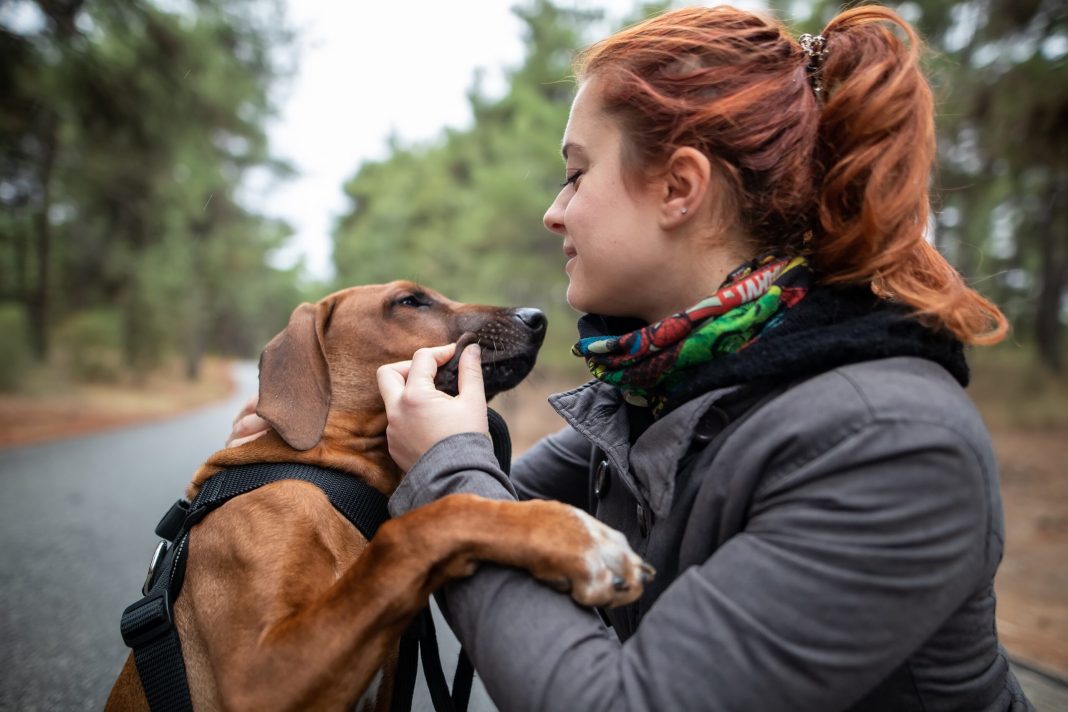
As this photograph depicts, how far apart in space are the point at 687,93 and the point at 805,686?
Result: 1378 millimetres

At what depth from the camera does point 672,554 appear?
1656 mm

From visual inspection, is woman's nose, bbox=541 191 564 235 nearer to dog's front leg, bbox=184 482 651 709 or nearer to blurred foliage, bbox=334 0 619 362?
dog's front leg, bbox=184 482 651 709

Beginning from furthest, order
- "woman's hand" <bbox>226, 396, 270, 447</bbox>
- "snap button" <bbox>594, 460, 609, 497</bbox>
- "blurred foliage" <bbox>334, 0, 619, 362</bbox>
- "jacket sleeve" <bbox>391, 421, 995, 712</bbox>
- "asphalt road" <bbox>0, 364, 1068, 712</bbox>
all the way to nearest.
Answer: "blurred foliage" <bbox>334, 0, 619, 362</bbox>, "asphalt road" <bbox>0, 364, 1068, 712</bbox>, "woman's hand" <bbox>226, 396, 270, 447</bbox>, "snap button" <bbox>594, 460, 609, 497</bbox>, "jacket sleeve" <bbox>391, 421, 995, 712</bbox>

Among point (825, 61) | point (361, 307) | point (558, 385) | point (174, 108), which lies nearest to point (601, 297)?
point (825, 61)

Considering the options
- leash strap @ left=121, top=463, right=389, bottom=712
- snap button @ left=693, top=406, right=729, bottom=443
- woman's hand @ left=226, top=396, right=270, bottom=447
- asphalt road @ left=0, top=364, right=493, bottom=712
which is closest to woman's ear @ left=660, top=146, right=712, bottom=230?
snap button @ left=693, top=406, right=729, bottom=443

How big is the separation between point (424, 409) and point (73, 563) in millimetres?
4263

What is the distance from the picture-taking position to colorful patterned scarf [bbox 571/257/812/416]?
1.63 m

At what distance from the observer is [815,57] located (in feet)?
6.05

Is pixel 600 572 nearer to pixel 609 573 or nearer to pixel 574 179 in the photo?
pixel 609 573

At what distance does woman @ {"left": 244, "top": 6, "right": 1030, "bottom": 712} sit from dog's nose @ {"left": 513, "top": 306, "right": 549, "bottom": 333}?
2.25 ft

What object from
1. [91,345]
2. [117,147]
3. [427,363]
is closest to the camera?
[427,363]

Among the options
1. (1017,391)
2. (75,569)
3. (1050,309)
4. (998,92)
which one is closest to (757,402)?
(75,569)

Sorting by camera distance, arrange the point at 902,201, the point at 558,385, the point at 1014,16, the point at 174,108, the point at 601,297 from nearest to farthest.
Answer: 1. the point at 902,201
2. the point at 601,297
3. the point at 1014,16
4. the point at 174,108
5. the point at 558,385

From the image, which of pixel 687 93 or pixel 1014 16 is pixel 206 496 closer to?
pixel 687 93
